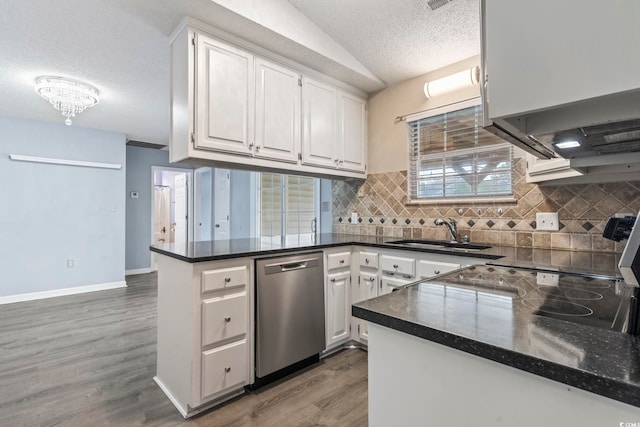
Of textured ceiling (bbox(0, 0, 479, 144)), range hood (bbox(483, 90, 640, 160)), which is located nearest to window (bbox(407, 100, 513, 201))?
textured ceiling (bbox(0, 0, 479, 144))

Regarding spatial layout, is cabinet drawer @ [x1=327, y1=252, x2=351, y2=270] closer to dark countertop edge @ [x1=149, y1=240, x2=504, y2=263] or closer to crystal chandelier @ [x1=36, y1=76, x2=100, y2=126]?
dark countertop edge @ [x1=149, y1=240, x2=504, y2=263]

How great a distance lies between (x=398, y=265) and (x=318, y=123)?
1.46m

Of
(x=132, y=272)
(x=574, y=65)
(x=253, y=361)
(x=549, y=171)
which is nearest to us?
(x=574, y=65)

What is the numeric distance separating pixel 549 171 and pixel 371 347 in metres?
1.56

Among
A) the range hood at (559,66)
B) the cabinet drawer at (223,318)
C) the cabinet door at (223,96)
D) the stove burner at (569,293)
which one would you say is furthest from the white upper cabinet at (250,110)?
the stove burner at (569,293)

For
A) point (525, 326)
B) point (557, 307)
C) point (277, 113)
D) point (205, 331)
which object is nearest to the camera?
point (525, 326)

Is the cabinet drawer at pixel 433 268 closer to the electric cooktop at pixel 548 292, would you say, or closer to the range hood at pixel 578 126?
the electric cooktop at pixel 548 292

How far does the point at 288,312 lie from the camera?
82.4 inches

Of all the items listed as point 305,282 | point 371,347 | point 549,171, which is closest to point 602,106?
point 371,347

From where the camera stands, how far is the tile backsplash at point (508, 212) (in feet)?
6.15

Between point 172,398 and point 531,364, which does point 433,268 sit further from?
point 172,398

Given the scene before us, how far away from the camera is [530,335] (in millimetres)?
622

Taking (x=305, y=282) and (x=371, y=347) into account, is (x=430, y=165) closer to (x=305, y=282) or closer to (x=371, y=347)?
(x=305, y=282)

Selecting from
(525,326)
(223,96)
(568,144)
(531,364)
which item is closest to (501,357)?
(531,364)
